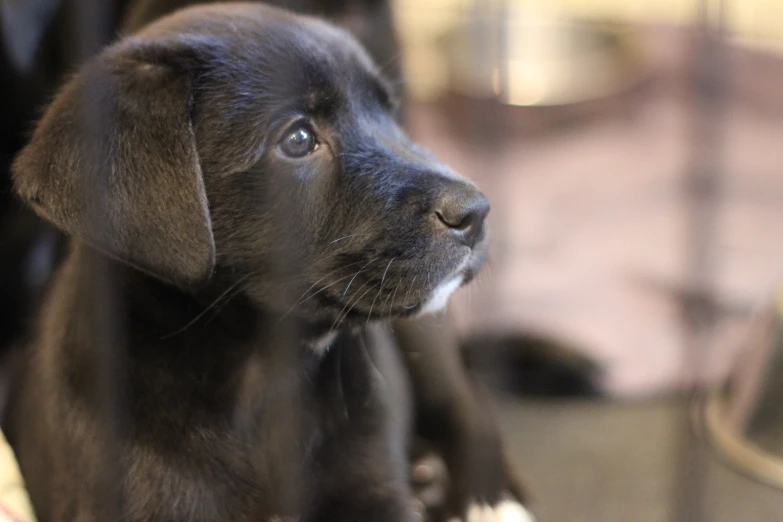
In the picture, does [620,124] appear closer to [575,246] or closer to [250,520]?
[575,246]

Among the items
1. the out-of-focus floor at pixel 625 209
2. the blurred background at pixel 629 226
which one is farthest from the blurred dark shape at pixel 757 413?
the out-of-focus floor at pixel 625 209

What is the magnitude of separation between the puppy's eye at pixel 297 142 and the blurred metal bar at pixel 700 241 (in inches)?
18.9

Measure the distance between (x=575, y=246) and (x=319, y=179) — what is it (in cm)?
145

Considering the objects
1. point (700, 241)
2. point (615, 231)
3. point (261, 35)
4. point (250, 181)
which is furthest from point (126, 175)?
point (615, 231)

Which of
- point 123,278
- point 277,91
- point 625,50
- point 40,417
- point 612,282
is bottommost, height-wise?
point 612,282

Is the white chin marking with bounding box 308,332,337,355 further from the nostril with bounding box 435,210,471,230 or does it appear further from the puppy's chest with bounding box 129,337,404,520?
the nostril with bounding box 435,210,471,230

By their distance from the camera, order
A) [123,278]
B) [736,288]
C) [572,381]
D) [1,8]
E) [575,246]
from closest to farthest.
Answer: [123,278]
[1,8]
[572,381]
[736,288]
[575,246]

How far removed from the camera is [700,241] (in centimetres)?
150

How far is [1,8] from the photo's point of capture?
1557 mm

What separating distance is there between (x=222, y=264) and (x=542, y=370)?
0.98 metres

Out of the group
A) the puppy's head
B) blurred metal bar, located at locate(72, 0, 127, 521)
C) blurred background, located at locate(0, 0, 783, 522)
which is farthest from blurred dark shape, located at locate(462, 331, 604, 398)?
blurred metal bar, located at locate(72, 0, 127, 521)

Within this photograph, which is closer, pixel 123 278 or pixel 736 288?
pixel 123 278

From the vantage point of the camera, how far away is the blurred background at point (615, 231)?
5.17 feet

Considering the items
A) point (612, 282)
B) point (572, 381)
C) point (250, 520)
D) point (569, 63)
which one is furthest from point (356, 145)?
point (569, 63)
